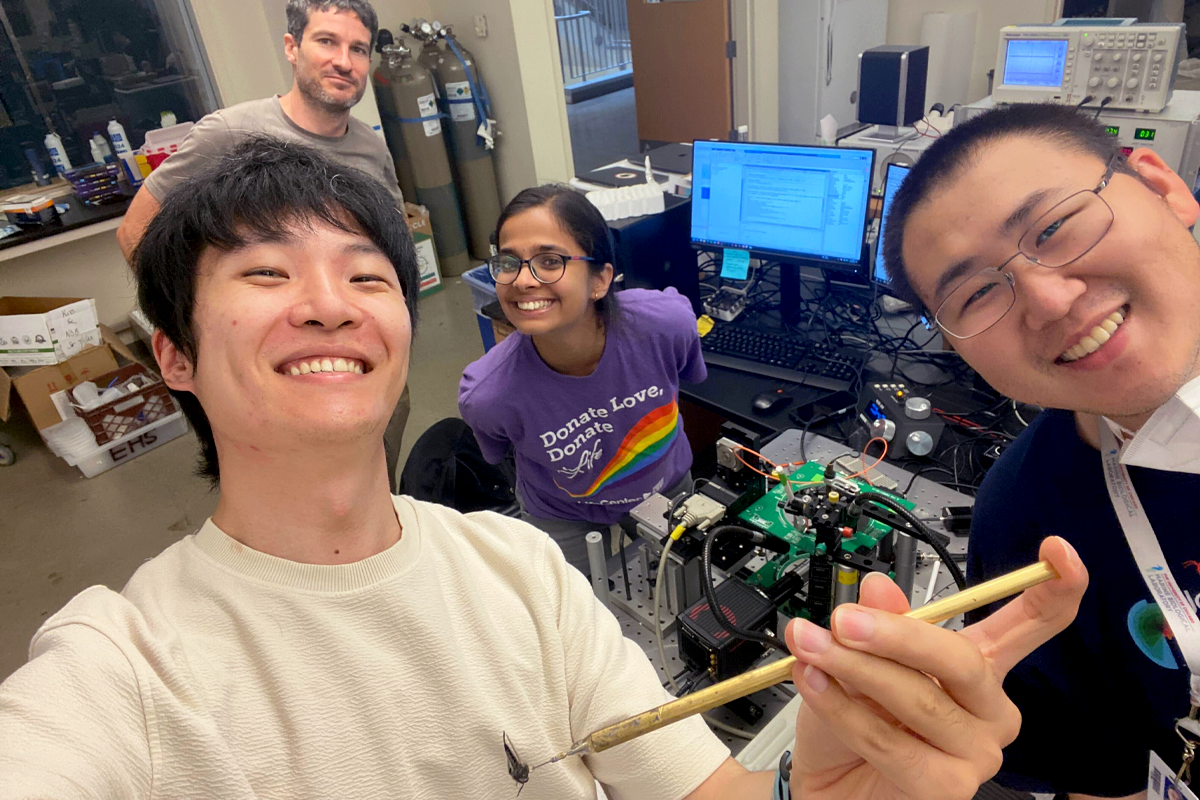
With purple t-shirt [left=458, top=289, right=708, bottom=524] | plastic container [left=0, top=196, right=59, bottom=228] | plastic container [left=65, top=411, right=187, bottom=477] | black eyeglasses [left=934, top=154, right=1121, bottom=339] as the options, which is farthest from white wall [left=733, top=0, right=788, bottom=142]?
plastic container [left=0, top=196, right=59, bottom=228]

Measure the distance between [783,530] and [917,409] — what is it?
0.73 metres

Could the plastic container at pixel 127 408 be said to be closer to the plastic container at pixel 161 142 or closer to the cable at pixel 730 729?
the plastic container at pixel 161 142

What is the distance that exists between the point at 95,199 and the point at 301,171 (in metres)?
3.53

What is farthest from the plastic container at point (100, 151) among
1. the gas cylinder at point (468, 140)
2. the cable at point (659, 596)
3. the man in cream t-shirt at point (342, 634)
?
the cable at point (659, 596)

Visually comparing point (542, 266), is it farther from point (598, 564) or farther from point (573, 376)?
point (598, 564)

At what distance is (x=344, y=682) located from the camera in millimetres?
827

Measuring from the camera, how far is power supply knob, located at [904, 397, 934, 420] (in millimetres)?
1790

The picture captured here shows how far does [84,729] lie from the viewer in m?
0.66

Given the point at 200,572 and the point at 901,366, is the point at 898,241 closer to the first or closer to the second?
the point at 200,572

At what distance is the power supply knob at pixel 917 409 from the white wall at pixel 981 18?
2767mm

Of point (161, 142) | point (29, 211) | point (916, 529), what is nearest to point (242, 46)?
point (161, 142)

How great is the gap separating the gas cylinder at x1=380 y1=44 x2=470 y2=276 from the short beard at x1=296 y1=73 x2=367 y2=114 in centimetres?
226

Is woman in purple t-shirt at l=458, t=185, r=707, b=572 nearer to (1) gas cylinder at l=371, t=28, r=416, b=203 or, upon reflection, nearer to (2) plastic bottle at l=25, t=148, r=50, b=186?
(1) gas cylinder at l=371, t=28, r=416, b=203

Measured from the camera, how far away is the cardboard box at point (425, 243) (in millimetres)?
4543
